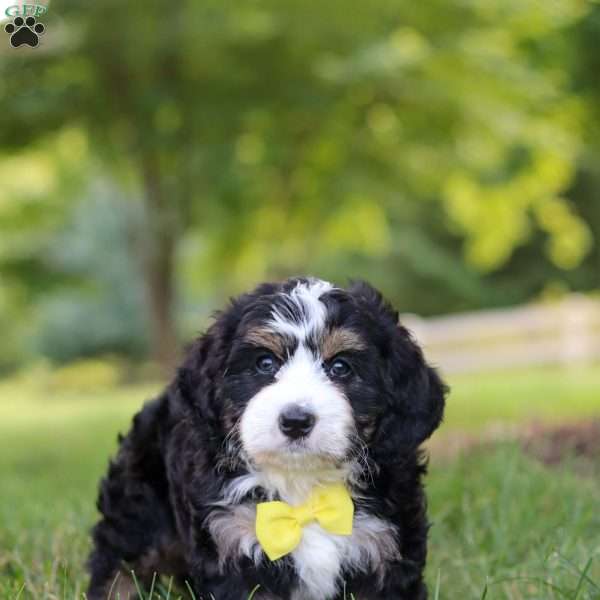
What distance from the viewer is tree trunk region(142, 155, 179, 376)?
674 inches

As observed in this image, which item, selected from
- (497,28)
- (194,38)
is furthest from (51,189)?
(497,28)

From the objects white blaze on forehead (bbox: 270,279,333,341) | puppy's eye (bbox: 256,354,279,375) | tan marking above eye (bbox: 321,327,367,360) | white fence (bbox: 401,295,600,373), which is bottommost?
white fence (bbox: 401,295,600,373)

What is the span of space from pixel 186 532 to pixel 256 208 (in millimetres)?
14140

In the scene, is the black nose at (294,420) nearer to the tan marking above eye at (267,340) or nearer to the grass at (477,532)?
the tan marking above eye at (267,340)

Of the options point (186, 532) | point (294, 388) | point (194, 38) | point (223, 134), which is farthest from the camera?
point (223, 134)

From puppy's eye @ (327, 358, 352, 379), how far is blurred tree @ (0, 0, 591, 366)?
6.37 meters

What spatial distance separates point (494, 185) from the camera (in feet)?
51.9

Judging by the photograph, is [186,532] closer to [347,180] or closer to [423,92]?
[423,92]

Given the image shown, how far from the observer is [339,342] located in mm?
3352

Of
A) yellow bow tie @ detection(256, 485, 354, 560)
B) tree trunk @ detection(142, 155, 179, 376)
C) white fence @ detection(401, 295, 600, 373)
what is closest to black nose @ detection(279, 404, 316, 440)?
yellow bow tie @ detection(256, 485, 354, 560)

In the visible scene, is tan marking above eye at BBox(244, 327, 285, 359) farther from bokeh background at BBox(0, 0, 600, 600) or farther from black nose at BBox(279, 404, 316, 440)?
bokeh background at BBox(0, 0, 600, 600)

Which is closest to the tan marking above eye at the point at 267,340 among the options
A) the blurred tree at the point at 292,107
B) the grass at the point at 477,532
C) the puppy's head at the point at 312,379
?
the puppy's head at the point at 312,379

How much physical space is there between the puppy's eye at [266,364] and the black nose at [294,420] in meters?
0.29

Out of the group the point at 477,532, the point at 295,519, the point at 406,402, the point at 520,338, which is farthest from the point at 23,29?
the point at 520,338
